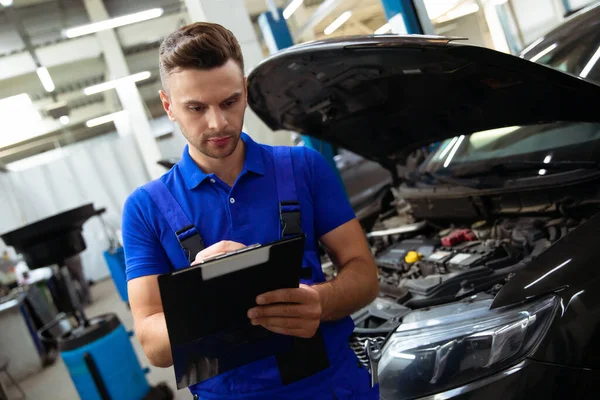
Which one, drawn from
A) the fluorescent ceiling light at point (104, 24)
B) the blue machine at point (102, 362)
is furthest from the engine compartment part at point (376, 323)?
the fluorescent ceiling light at point (104, 24)

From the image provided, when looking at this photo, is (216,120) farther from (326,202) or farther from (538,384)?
(538,384)

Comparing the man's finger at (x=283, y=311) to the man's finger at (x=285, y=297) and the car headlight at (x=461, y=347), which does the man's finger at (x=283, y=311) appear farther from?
the car headlight at (x=461, y=347)

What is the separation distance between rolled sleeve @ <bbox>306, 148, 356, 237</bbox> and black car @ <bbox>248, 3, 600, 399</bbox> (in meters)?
0.45

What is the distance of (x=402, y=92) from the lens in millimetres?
1972

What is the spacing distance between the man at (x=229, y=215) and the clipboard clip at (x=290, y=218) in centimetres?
3

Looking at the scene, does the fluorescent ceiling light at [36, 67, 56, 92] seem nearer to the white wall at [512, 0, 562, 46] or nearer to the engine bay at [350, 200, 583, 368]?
the white wall at [512, 0, 562, 46]

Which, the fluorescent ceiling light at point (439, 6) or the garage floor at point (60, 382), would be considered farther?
the garage floor at point (60, 382)

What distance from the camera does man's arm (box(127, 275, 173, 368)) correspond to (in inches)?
39.1

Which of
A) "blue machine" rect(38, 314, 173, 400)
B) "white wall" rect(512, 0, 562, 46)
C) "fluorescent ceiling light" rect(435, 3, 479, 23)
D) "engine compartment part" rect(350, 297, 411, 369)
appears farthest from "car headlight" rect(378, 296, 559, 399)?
"white wall" rect(512, 0, 562, 46)

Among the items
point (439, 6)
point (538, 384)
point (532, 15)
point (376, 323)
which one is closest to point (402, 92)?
point (376, 323)

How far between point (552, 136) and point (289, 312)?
150 cm

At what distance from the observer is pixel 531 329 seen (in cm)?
120

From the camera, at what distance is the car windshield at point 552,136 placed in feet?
5.74

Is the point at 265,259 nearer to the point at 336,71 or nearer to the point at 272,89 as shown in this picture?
the point at 336,71
